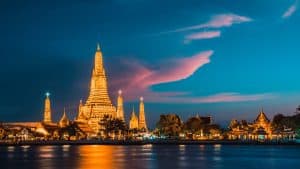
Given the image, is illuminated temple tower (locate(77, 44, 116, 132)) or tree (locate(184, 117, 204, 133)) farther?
illuminated temple tower (locate(77, 44, 116, 132))

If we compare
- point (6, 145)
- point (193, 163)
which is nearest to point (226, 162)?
point (193, 163)

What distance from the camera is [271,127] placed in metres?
129

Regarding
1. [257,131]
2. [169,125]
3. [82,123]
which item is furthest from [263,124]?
[82,123]

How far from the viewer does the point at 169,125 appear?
128250mm

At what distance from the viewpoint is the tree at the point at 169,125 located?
12812 centimetres

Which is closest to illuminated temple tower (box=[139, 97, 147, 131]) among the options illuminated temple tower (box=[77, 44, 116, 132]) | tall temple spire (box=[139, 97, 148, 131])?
tall temple spire (box=[139, 97, 148, 131])

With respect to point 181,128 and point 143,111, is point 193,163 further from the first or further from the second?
point 143,111

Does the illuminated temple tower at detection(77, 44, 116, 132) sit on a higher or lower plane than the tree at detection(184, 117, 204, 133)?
higher

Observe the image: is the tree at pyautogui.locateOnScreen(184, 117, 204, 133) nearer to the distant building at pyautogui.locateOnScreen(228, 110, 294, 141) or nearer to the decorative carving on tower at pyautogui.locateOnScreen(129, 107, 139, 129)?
the distant building at pyautogui.locateOnScreen(228, 110, 294, 141)

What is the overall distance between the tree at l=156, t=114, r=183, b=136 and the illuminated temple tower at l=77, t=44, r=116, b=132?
14.0 m

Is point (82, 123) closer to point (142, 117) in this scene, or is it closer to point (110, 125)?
point (110, 125)

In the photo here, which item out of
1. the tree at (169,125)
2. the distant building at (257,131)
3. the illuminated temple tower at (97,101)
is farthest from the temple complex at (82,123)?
the distant building at (257,131)

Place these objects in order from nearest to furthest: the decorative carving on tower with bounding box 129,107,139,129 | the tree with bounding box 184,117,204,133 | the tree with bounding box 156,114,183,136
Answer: the tree with bounding box 156,114,183,136 → the tree with bounding box 184,117,204,133 → the decorative carving on tower with bounding box 129,107,139,129

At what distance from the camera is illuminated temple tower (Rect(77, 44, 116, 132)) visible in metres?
138
